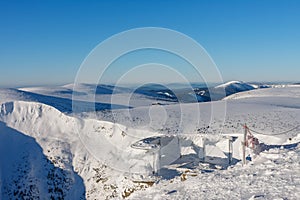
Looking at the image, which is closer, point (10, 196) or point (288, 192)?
point (288, 192)

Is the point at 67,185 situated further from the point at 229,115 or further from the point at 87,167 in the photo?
the point at 229,115

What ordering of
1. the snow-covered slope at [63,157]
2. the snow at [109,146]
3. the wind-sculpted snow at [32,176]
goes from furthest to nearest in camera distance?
1. the wind-sculpted snow at [32,176]
2. the snow-covered slope at [63,157]
3. the snow at [109,146]

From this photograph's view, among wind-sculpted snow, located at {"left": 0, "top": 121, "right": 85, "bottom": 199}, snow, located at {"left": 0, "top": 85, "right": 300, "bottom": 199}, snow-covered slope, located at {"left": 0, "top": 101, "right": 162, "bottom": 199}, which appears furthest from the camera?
wind-sculpted snow, located at {"left": 0, "top": 121, "right": 85, "bottom": 199}

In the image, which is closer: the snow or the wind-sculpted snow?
the snow

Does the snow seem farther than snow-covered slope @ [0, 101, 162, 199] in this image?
No

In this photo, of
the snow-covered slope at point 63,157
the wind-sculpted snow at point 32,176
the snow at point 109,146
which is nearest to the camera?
the snow at point 109,146

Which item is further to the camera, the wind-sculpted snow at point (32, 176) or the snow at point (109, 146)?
the wind-sculpted snow at point (32, 176)

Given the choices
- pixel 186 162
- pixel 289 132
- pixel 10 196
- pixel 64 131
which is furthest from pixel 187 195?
pixel 64 131

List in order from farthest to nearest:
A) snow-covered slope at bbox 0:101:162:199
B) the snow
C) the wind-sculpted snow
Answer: the wind-sculpted snow, snow-covered slope at bbox 0:101:162:199, the snow

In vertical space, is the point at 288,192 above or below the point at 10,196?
above

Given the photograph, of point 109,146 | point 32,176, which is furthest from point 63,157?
point 109,146

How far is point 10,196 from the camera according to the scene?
22125 millimetres

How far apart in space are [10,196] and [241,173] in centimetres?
1941

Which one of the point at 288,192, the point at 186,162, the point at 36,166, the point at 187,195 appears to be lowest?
the point at 36,166
